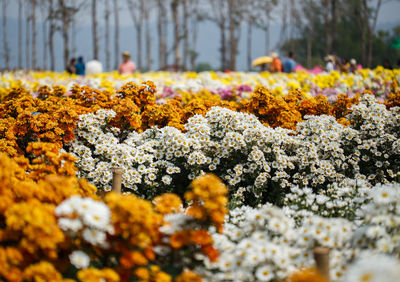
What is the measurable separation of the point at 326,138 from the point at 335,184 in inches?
26.2

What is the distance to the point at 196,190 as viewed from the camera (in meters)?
2.62

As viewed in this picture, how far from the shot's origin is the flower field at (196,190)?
2.41 m

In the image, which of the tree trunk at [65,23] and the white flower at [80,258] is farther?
the tree trunk at [65,23]

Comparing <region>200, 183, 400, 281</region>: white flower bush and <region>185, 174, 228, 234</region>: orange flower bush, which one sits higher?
<region>185, 174, 228, 234</region>: orange flower bush

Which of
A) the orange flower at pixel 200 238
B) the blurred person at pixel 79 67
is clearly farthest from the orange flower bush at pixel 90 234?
the blurred person at pixel 79 67

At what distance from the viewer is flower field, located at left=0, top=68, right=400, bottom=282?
7.89 feet

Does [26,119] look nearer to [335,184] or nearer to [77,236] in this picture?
[77,236]

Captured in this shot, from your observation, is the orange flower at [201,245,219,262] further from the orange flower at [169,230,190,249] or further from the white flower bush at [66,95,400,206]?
the white flower bush at [66,95,400,206]

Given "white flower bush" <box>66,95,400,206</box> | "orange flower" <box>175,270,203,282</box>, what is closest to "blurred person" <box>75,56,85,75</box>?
"white flower bush" <box>66,95,400,206</box>

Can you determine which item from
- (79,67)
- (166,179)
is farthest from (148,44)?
(166,179)

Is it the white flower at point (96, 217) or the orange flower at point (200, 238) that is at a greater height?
the white flower at point (96, 217)

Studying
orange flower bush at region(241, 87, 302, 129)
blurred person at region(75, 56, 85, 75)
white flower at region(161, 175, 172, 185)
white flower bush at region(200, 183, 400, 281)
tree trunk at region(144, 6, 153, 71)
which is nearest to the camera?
white flower bush at region(200, 183, 400, 281)

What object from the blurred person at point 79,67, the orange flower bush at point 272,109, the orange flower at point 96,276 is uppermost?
the blurred person at point 79,67

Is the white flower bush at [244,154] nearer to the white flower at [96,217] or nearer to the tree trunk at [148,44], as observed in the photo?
the white flower at [96,217]
